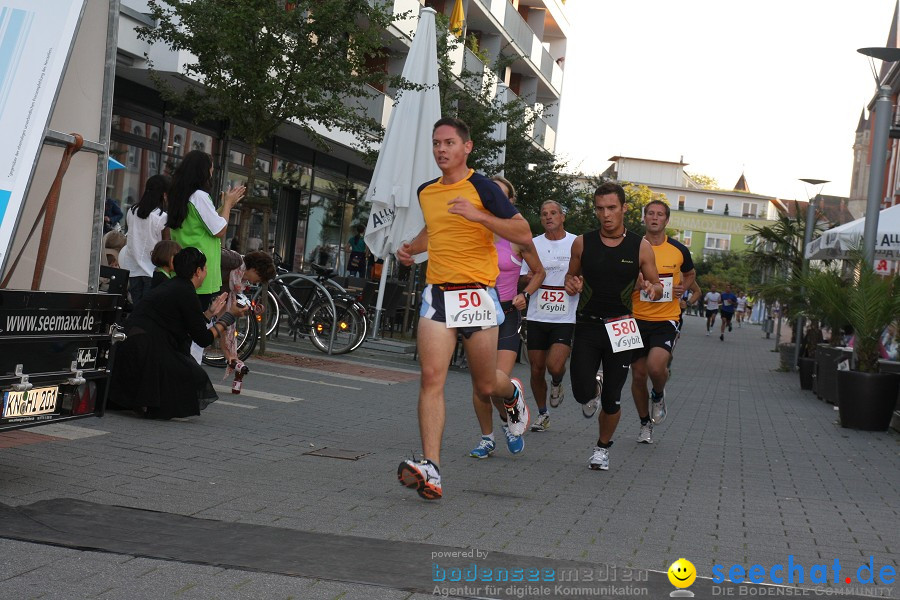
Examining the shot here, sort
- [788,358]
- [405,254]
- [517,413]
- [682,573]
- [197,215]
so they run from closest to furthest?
[682,573] → [405,254] → [517,413] → [197,215] → [788,358]

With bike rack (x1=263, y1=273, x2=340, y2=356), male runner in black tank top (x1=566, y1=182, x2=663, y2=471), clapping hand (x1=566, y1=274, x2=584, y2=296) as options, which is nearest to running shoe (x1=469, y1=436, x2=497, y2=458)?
male runner in black tank top (x1=566, y1=182, x2=663, y2=471)

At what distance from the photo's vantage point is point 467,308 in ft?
22.0

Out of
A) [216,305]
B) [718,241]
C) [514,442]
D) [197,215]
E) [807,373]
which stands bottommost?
[514,442]

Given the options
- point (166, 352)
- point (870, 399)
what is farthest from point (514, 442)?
point (870, 399)

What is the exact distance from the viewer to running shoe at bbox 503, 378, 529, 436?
805cm

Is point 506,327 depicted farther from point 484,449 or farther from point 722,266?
point 722,266

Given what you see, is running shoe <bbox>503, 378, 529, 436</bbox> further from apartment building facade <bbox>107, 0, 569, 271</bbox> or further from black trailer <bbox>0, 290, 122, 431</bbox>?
apartment building facade <bbox>107, 0, 569, 271</bbox>

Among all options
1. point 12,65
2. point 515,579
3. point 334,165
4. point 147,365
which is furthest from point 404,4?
point 515,579

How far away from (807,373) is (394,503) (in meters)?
→ 15.1

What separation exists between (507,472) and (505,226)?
1.98m

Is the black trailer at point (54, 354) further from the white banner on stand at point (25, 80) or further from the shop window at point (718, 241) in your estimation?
the shop window at point (718, 241)

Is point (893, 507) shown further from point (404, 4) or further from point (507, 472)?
point (404, 4)

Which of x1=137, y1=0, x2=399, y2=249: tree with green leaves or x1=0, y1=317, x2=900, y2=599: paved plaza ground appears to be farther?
x1=137, y1=0, x2=399, y2=249: tree with green leaves

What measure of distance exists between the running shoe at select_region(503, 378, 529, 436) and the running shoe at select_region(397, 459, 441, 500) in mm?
1742
